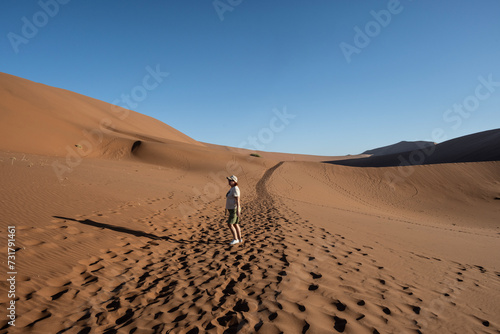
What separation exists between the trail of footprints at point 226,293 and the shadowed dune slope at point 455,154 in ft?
101

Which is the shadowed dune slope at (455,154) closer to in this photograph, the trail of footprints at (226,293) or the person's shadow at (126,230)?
the trail of footprints at (226,293)

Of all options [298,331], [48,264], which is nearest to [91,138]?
[48,264]

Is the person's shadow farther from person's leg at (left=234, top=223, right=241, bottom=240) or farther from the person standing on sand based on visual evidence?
the person standing on sand

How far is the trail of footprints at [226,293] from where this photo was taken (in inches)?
113

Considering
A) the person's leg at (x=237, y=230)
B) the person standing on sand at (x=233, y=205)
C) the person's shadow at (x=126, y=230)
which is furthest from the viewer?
the person's shadow at (x=126, y=230)

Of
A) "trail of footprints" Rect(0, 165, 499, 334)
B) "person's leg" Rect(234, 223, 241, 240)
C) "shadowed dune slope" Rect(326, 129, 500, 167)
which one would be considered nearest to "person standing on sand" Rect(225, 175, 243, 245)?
"person's leg" Rect(234, 223, 241, 240)

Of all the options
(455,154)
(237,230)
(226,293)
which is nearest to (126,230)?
(237,230)

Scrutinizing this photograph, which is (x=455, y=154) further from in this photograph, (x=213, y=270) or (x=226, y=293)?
(x=226, y=293)

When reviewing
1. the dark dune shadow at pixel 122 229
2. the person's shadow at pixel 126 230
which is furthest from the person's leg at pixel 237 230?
the dark dune shadow at pixel 122 229

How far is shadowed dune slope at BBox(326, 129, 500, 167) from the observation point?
28128mm

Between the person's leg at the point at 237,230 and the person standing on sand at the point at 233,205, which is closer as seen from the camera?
the person standing on sand at the point at 233,205

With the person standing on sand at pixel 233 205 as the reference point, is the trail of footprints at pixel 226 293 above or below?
below

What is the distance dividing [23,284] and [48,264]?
2.16 feet

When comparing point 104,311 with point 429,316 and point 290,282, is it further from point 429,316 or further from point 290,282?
point 429,316
